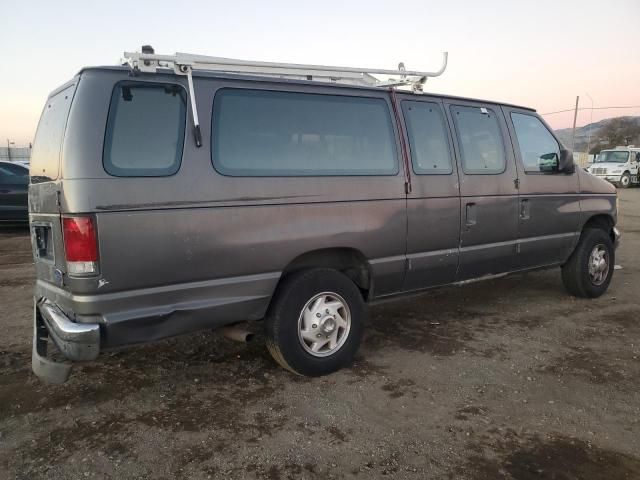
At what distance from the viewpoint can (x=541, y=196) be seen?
5137mm

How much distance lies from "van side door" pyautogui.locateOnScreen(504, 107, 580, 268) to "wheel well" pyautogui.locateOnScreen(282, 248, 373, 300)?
1867mm

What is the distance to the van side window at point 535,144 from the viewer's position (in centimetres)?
511

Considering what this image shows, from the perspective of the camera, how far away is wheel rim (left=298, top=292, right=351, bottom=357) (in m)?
3.62

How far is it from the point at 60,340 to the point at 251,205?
1.34 metres

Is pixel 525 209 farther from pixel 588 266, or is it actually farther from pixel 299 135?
pixel 299 135

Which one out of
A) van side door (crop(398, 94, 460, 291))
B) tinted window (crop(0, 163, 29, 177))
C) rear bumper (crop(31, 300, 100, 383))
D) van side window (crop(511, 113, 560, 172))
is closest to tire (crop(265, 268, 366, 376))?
van side door (crop(398, 94, 460, 291))

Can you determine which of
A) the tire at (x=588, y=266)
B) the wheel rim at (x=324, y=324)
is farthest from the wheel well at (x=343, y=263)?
the tire at (x=588, y=266)

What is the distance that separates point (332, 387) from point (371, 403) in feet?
1.12

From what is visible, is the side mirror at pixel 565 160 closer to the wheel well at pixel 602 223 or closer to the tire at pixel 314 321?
the wheel well at pixel 602 223

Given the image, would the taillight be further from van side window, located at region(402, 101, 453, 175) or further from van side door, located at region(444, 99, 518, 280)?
van side door, located at region(444, 99, 518, 280)

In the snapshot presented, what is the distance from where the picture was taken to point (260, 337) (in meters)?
4.64

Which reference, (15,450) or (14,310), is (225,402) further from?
(14,310)

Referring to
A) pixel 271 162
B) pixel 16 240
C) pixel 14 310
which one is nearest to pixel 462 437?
pixel 271 162

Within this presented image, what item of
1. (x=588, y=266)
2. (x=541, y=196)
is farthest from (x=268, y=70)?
(x=588, y=266)
